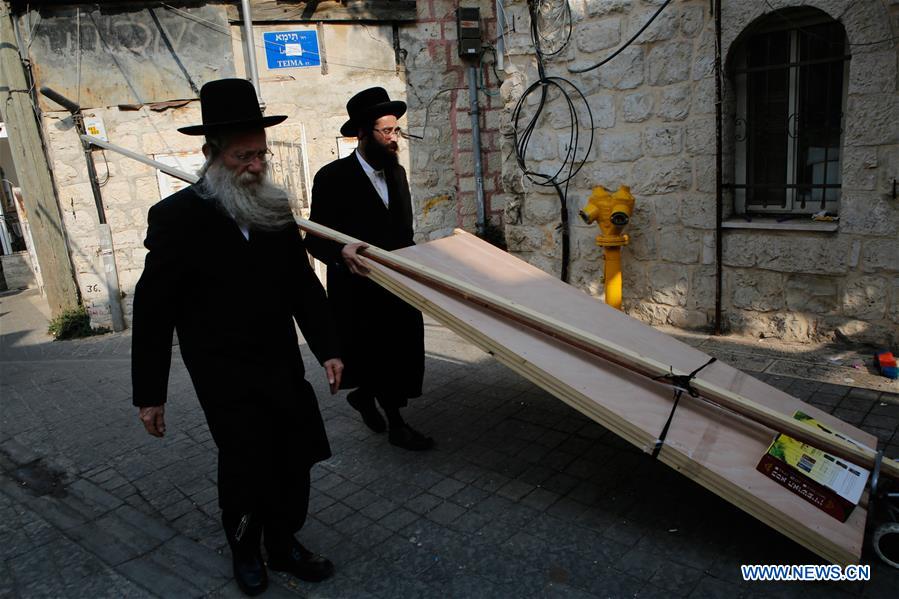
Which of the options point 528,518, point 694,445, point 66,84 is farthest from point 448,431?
point 66,84

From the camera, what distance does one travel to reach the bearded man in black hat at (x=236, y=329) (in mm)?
2662

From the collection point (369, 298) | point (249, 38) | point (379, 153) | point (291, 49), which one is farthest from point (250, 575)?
point (291, 49)

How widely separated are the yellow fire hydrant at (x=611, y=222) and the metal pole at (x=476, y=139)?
3.01 metres

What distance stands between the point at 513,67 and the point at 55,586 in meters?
5.53

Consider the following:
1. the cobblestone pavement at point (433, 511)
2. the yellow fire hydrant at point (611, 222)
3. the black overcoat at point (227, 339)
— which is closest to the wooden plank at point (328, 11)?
the yellow fire hydrant at point (611, 222)

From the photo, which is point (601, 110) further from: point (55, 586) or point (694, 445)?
point (55, 586)

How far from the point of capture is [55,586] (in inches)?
119

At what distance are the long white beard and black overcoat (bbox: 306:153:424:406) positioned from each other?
1.12m

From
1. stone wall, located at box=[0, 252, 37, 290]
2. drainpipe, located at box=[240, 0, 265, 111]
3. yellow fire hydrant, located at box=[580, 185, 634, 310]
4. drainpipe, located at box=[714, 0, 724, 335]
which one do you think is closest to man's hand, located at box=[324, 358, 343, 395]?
yellow fire hydrant, located at box=[580, 185, 634, 310]

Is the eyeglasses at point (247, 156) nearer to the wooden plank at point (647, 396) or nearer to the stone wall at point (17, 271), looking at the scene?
the wooden plank at point (647, 396)

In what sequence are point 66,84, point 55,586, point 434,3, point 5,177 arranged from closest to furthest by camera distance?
point 55,586, point 66,84, point 434,3, point 5,177

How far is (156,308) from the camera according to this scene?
2.63 m

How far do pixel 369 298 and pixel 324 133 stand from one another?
4786 millimetres

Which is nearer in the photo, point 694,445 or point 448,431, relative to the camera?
point 694,445
